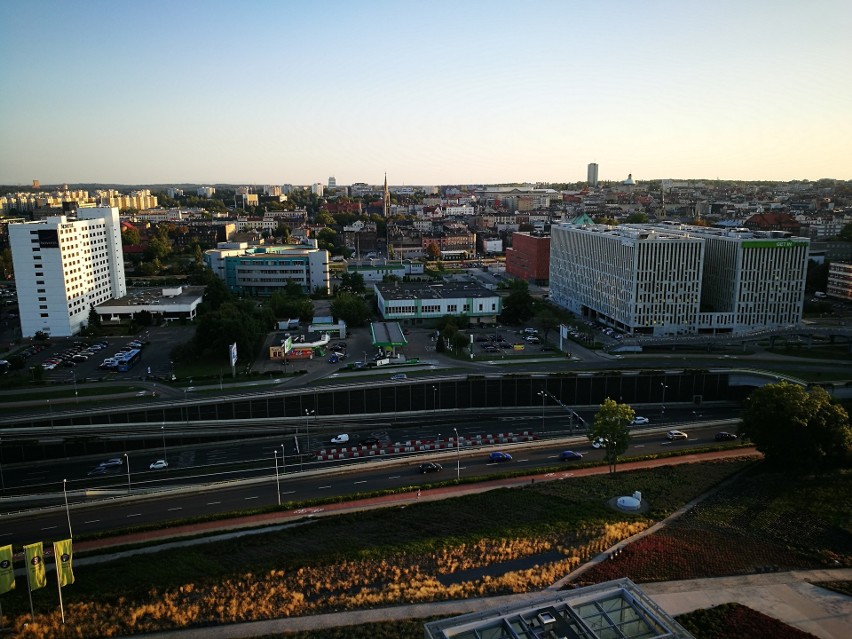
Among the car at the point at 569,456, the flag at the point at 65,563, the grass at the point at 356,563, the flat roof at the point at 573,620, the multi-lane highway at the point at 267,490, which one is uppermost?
the flat roof at the point at 573,620

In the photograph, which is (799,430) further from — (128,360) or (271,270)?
(271,270)

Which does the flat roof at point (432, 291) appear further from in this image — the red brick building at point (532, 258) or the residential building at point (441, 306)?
the red brick building at point (532, 258)

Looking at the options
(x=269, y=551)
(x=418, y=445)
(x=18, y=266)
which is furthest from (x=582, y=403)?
(x=18, y=266)

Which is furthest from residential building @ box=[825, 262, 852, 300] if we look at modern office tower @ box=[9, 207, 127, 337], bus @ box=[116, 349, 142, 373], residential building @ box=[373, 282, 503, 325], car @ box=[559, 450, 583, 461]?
modern office tower @ box=[9, 207, 127, 337]

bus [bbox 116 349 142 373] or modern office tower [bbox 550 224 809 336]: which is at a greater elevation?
modern office tower [bbox 550 224 809 336]

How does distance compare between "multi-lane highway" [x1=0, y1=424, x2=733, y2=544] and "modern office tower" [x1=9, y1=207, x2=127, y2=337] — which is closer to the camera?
"multi-lane highway" [x1=0, y1=424, x2=733, y2=544]

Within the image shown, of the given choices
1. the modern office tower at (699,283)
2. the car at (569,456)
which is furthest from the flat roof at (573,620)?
the modern office tower at (699,283)

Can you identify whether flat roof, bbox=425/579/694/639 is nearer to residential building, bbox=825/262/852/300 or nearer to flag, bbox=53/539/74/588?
flag, bbox=53/539/74/588
